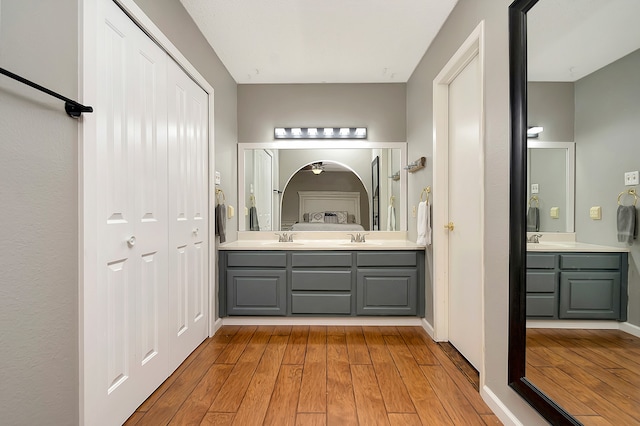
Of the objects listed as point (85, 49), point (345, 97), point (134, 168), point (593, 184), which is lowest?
point (593, 184)

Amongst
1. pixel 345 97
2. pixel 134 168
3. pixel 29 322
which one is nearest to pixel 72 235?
pixel 29 322

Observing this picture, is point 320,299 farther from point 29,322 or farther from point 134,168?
point 29,322

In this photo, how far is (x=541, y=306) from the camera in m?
1.35

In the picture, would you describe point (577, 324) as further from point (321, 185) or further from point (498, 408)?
point (321, 185)

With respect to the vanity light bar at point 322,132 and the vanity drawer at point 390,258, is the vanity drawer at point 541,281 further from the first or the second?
the vanity light bar at point 322,132

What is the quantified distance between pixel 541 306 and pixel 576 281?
0.20 m

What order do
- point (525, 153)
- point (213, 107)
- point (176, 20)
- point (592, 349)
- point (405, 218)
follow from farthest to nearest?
1. point (405, 218)
2. point (213, 107)
3. point (176, 20)
4. point (525, 153)
5. point (592, 349)

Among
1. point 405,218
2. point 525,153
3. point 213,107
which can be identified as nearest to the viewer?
point 525,153

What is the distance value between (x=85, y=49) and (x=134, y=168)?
555 millimetres

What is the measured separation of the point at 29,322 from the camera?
1.05 metres

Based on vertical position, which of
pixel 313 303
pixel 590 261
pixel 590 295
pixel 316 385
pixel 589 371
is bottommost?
pixel 316 385

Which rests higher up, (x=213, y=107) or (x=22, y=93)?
Answer: (x=213, y=107)

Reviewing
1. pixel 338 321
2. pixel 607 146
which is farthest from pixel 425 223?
pixel 607 146

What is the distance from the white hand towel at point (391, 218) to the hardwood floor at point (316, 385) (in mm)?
1141
